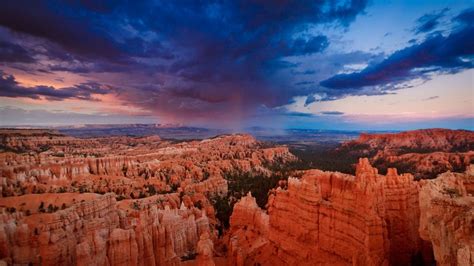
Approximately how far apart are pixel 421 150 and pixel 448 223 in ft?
305

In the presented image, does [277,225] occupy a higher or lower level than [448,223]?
lower

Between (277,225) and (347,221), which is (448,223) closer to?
(347,221)

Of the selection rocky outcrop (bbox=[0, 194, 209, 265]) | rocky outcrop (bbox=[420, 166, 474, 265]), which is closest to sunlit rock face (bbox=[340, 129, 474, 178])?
rocky outcrop (bbox=[0, 194, 209, 265])

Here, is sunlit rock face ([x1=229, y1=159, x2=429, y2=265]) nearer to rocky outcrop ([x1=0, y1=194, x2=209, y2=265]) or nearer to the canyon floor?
the canyon floor

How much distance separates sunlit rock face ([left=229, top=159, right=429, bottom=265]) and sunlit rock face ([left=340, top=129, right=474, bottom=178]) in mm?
39365

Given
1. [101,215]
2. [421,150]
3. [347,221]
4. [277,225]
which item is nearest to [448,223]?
[347,221]

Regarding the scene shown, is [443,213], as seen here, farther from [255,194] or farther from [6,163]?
[6,163]

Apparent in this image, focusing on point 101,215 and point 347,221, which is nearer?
point 347,221

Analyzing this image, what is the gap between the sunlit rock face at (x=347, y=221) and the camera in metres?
16.9

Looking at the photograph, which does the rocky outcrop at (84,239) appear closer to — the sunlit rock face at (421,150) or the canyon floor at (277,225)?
the canyon floor at (277,225)

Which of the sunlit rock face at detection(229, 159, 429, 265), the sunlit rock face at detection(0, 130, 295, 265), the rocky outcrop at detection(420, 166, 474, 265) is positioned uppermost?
the rocky outcrop at detection(420, 166, 474, 265)

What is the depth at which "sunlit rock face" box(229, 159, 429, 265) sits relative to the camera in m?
16.9

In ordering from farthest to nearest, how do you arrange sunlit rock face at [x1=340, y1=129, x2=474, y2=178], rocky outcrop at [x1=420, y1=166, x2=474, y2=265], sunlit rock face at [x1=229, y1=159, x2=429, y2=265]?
sunlit rock face at [x1=340, y1=129, x2=474, y2=178]
sunlit rock face at [x1=229, y1=159, x2=429, y2=265]
rocky outcrop at [x1=420, y1=166, x2=474, y2=265]

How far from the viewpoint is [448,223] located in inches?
378
